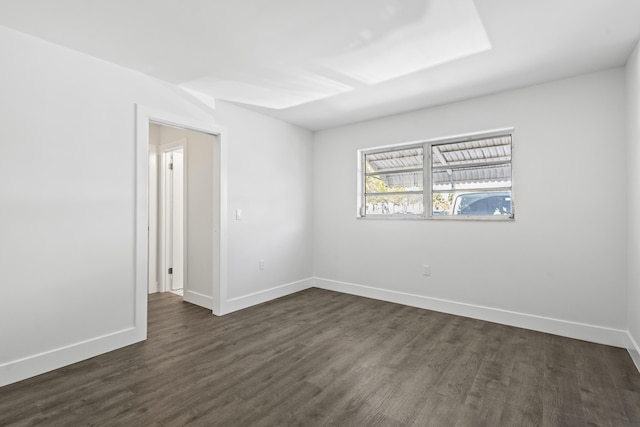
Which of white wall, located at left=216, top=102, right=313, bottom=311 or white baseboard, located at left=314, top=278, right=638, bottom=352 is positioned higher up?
white wall, located at left=216, top=102, right=313, bottom=311

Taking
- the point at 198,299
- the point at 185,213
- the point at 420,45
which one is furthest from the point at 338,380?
the point at 185,213

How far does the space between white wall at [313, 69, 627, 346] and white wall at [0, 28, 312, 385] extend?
9.78 feet

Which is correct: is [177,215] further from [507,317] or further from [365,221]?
[507,317]

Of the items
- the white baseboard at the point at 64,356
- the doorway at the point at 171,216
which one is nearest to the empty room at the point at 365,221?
the white baseboard at the point at 64,356

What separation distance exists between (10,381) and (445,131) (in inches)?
178

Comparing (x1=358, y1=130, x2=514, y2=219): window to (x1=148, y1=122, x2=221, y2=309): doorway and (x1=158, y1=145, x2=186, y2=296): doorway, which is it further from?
(x1=158, y1=145, x2=186, y2=296): doorway

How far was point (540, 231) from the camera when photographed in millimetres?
3143

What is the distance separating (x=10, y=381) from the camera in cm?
218

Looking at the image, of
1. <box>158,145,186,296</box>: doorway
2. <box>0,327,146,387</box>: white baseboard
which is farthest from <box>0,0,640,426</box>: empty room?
<box>158,145,186,296</box>: doorway

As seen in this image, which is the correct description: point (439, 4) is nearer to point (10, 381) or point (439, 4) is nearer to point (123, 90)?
point (123, 90)

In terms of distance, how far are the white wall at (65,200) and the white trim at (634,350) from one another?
13.5ft

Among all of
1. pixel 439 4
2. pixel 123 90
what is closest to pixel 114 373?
pixel 123 90

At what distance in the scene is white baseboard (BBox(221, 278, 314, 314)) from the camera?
12.2 ft

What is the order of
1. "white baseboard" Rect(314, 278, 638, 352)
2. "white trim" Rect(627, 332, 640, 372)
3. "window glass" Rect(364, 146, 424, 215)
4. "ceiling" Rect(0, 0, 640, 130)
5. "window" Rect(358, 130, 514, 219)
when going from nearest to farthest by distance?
1. "ceiling" Rect(0, 0, 640, 130)
2. "white trim" Rect(627, 332, 640, 372)
3. "white baseboard" Rect(314, 278, 638, 352)
4. "window" Rect(358, 130, 514, 219)
5. "window glass" Rect(364, 146, 424, 215)
